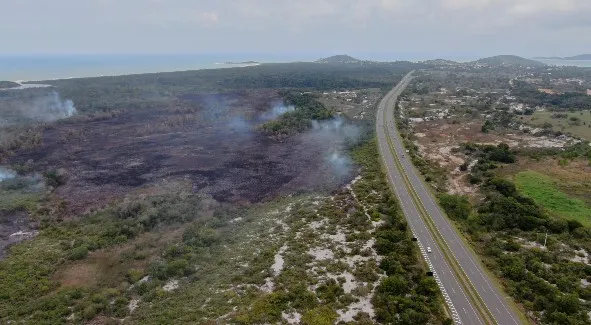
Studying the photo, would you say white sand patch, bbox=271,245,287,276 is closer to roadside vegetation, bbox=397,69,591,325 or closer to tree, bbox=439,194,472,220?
roadside vegetation, bbox=397,69,591,325

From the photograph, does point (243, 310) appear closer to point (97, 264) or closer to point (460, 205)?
point (97, 264)

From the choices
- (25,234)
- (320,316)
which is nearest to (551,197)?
(320,316)

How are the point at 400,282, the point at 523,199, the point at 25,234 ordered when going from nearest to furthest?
1. the point at 400,282
2. the point at 25,234
3. the point at 523,199

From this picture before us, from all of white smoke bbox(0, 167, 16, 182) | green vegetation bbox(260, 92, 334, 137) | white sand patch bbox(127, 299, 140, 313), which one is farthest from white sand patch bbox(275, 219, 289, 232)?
green vegetation bbox(260, 92, 334, 137)

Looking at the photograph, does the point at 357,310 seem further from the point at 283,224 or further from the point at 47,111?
the point at 47,111

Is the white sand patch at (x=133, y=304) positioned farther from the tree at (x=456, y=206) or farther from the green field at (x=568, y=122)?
the green field at (x=568, y=122)

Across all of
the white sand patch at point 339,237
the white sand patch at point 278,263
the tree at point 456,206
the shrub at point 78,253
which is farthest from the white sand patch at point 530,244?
the shrub at point 78,253

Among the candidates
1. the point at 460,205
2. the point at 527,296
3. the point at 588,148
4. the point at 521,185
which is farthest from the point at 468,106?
the point at 527,296
